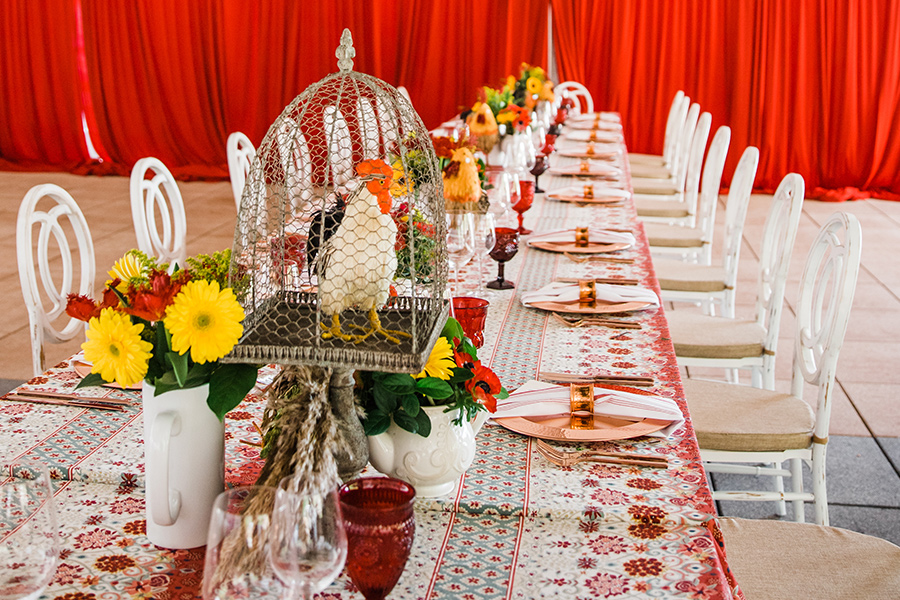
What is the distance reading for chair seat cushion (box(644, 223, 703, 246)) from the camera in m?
3.80

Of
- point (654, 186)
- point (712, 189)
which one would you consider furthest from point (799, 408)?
point (654, 186)

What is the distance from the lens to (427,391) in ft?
3.77

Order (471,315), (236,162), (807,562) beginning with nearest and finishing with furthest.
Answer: (807,562) < (471,315) < (236,162)

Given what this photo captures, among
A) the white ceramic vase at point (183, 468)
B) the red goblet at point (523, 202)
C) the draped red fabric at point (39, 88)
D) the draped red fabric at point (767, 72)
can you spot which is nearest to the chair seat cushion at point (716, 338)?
the red goblet at point (523, 202)

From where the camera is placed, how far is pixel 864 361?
12.4ft

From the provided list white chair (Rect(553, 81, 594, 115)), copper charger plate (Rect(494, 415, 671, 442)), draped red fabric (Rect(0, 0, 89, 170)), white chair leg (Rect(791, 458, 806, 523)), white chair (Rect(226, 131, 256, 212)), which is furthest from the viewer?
draped red fabric (Rect(0, 0, 89, 170))

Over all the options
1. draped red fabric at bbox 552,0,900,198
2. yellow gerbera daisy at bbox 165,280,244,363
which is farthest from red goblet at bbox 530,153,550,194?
draped red fabric at bbox 552,0,900,198

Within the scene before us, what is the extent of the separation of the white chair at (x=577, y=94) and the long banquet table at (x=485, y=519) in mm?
5192

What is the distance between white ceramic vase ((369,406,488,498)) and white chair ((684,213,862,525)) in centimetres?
93

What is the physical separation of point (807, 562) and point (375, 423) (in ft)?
2.75

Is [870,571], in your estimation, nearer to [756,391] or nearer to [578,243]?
[756,391]

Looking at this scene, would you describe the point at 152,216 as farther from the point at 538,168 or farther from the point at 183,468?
the point at 183,468

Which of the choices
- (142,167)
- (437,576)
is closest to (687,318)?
(142,167)

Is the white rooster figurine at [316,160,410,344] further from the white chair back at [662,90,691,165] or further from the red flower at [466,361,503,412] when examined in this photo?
the white chair back at [662,90,691,165]
